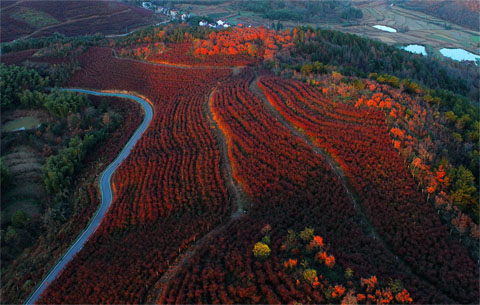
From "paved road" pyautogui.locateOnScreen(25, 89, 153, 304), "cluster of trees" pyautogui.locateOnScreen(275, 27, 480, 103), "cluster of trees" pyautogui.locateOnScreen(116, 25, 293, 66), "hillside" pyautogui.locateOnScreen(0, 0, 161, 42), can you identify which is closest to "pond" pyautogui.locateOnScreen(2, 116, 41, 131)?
"paved road" pyautogui.locateOnScreen(25, 89, 153, 304)

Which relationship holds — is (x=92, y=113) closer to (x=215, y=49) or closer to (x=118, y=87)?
(x=118, y=87)

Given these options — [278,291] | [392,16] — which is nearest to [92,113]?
[278,291]

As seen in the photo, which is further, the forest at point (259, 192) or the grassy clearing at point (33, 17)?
the grassy clearing at point (33, 17)

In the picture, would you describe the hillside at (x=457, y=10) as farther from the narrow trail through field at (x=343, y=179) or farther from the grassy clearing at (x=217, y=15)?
the narrow trail through field at (x=343, y=179)

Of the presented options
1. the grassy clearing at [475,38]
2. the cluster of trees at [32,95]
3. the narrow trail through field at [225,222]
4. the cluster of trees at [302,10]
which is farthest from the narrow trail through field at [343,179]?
the cluster of trees at [302,10]

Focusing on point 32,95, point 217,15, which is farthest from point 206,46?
point 217,15

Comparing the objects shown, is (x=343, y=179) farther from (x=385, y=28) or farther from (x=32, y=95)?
(x=385, y=28)
